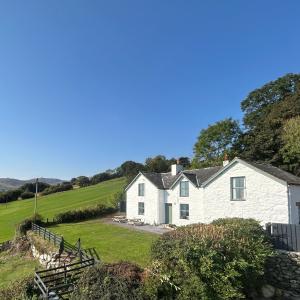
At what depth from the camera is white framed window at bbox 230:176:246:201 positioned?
25483 millimetres

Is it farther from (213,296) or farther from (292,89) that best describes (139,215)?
(292,89)

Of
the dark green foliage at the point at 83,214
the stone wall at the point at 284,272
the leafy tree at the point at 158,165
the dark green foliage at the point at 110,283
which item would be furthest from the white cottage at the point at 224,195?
the leafy tree at the point at 158,165

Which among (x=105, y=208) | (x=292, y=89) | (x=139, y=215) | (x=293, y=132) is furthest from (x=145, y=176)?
(x=292, y=89)

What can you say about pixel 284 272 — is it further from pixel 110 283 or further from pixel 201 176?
pixel 201 176

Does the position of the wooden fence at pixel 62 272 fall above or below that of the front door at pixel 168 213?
below

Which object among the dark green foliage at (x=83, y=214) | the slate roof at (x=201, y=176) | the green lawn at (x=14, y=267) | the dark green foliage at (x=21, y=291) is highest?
the slate roof at (x=201, y=176)

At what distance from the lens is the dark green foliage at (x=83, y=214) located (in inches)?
1750

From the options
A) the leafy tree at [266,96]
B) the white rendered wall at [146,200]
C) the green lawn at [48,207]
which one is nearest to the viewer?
the white rendered wall at [146,200]

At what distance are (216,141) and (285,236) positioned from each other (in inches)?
1512

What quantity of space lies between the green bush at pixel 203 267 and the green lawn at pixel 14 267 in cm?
1354

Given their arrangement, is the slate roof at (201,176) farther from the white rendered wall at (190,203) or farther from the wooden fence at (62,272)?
the wooden fence at (62,272)

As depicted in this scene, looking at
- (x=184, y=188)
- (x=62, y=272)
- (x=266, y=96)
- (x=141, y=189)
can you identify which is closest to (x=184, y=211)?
(x=184, y=188)

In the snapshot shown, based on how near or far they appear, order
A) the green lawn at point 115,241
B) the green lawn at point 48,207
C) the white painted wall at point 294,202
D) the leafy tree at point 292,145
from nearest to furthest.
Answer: the green lawn at point 115,241
the white painted wall at point 294,202
the leafy tree at point 292,145
the green lawn at point 48,207

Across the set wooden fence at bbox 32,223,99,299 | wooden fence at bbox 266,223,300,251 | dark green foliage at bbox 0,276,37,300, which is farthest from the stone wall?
dark green foliage at bbox 0,276,37,300
